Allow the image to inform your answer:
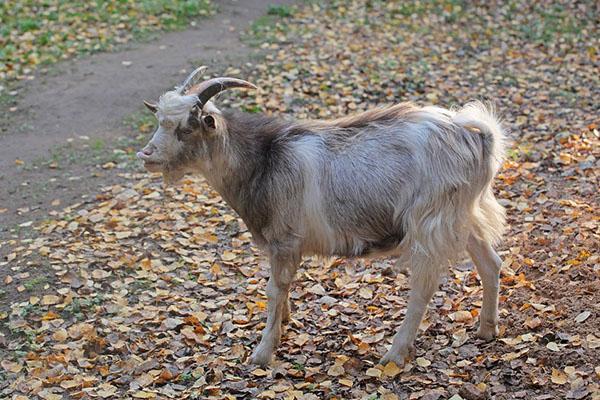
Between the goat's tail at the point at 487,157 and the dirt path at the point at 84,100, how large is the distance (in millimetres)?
4468

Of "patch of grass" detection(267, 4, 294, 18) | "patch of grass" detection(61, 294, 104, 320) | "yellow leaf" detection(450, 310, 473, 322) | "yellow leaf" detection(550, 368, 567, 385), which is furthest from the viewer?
"patch of grass" detection(267, 4, 294, 18)

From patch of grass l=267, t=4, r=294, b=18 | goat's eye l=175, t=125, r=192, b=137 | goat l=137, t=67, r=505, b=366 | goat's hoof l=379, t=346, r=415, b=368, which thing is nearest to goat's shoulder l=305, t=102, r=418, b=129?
goat l=137, t=67, r=505, b=366

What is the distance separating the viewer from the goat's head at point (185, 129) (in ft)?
17.0

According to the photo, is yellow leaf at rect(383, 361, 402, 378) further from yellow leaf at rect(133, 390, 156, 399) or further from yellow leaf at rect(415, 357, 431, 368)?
yellow leaf at rect(133, 390, 156, 399)

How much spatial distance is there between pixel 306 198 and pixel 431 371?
134 centimetres

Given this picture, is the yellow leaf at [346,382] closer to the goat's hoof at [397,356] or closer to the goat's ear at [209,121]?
the goat's hoof at [397,356]

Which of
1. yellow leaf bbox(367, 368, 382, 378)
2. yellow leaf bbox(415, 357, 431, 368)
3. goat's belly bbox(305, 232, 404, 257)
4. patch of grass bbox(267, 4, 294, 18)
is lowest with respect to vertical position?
yellow leaf bbox(367, 368, 382, 378)

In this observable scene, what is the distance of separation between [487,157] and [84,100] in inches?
267

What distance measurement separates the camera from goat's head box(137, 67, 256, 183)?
520 centimetres

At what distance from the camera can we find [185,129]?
5.23 meters

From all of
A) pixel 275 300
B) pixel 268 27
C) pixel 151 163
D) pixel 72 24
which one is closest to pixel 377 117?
pixel 275 300

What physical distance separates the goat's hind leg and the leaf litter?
148mm

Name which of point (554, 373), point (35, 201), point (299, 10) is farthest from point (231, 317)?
point (299, 10)

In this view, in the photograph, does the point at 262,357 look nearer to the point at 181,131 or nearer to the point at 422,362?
the point at 422,362
